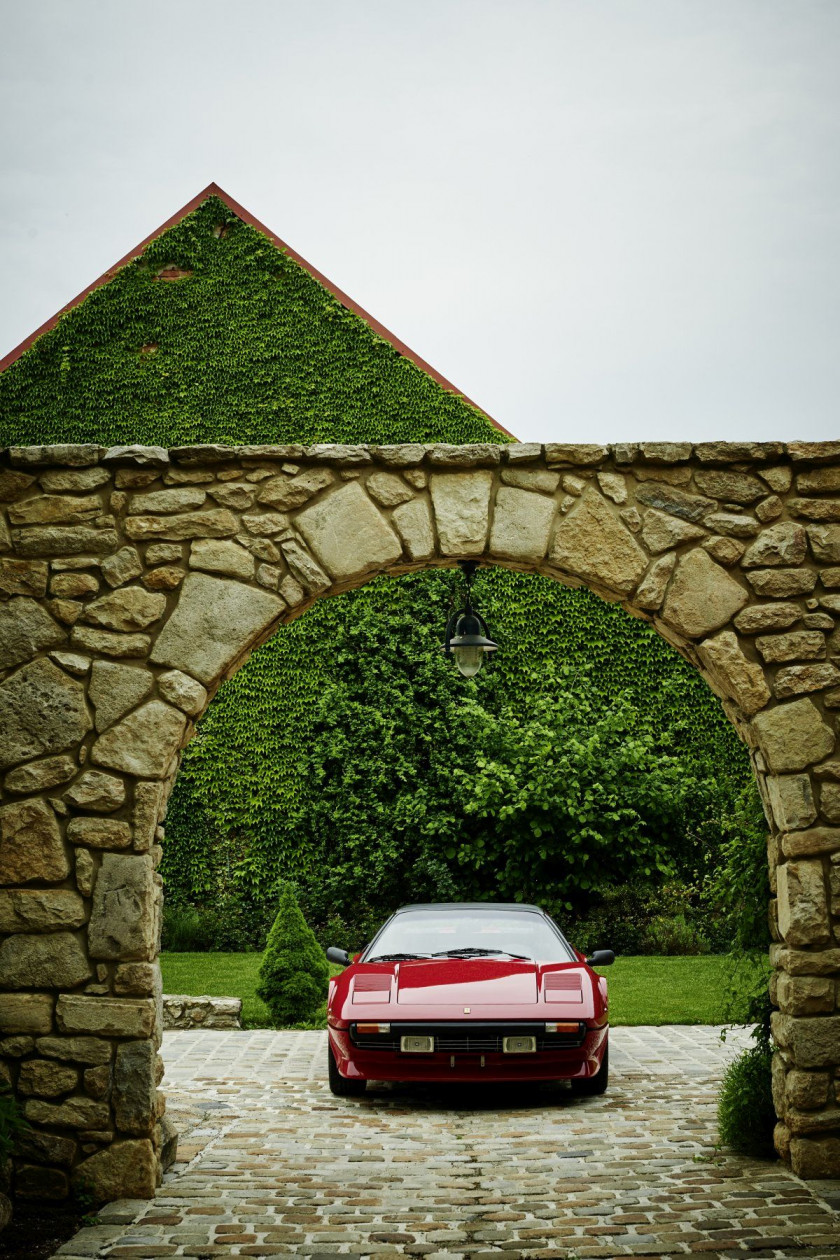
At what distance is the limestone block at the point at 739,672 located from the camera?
4.80m

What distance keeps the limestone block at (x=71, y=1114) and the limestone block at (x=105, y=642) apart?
6.28 ft

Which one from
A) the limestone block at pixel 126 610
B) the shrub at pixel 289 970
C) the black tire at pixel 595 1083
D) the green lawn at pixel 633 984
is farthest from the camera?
the green lawn at pixel 633 984

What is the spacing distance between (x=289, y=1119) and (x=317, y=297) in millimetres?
10862

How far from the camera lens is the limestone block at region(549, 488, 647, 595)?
4.88 metres

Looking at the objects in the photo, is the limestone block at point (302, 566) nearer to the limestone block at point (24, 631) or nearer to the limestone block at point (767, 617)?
the limestone block at point (24, 631)

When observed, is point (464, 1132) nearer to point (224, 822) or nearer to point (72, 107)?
point (224, 822)

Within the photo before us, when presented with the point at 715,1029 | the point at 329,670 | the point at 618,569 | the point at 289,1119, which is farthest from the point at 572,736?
the point at 618,569

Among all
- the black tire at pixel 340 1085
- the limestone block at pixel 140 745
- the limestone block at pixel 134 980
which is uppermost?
the limestone block at pixel 140 745

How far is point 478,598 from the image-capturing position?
1348cm

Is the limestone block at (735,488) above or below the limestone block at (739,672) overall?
above

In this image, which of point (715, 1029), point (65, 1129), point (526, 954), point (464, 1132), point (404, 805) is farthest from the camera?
point (404, 805)

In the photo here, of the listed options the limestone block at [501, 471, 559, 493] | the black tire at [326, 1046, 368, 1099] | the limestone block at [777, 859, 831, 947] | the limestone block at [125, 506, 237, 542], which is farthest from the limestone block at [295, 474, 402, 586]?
the black tire at [326, 1046, 368, 1099]

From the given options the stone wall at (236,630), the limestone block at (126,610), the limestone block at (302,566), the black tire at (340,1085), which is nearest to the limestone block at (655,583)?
the stone wall at (236,630)

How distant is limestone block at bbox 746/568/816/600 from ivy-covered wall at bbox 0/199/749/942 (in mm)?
8076
